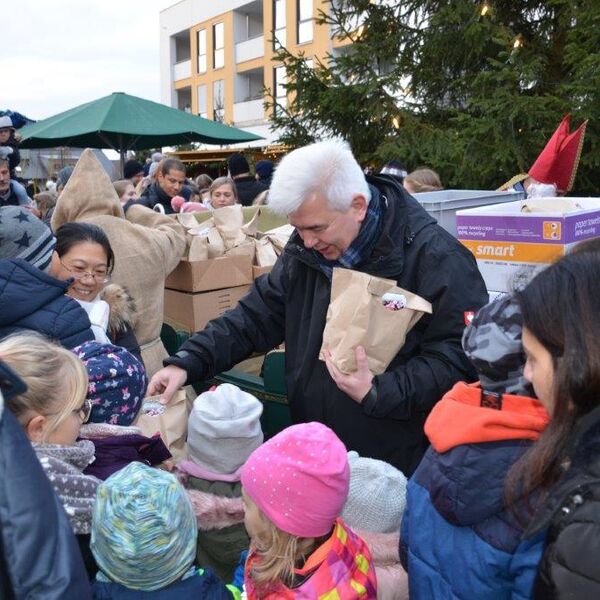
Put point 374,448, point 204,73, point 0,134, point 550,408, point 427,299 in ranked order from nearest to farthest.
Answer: point 550,408 < point 427,299 < point 374,448 < point 0,134 < point 204,73

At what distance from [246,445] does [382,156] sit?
621 centimetres

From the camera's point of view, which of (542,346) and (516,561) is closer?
(542,346)

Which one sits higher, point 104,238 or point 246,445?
point 104,238

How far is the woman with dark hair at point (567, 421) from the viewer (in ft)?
3.57

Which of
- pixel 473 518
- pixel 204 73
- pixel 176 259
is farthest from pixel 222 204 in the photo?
pixel 204 73

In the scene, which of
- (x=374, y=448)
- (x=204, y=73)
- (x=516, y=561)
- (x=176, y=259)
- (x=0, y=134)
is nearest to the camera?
(x=516, y=561)

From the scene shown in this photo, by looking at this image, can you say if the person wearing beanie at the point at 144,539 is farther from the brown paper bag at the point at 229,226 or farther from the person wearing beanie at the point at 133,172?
the person wearing beanie at the point at 133,172

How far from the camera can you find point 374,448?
7.91ft

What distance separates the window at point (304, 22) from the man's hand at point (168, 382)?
83.0 feet

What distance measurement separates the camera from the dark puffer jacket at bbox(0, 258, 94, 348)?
2338 millimetres

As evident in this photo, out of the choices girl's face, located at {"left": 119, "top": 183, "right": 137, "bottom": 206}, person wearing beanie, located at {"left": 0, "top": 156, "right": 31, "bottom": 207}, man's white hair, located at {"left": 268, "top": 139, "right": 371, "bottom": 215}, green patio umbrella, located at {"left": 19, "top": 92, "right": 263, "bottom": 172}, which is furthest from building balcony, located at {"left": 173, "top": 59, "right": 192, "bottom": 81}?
man's white hair, located at {"left": 268, "top": 139, "right": 371, "bottom": 215}

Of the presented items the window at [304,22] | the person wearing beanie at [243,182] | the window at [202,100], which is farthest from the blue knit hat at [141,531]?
the window at [202,100]

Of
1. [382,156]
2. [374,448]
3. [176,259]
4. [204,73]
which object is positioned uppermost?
[204,73]

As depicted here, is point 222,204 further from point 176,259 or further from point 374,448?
point 374,448
